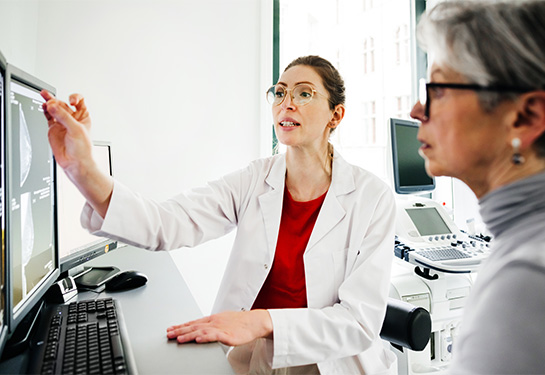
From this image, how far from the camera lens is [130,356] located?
27.0 inches

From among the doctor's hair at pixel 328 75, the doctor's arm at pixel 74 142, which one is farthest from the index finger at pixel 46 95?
the doctor's hair at pixel 328 75

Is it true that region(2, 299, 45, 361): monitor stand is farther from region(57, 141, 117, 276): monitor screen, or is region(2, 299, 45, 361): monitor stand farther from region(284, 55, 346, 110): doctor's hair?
region(284, 55, 346, 110): doctor's hair

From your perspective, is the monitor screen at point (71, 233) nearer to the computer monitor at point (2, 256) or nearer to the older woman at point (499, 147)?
the computer monitor at point (2, 256)

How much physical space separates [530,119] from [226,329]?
27.8 inches

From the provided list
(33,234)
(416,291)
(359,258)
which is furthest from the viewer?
(416,291)

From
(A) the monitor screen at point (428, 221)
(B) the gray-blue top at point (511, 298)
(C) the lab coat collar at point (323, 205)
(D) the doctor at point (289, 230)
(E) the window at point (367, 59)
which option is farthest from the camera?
(E) the window at point (367, 59)

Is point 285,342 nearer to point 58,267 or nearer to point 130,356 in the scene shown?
point 130,356

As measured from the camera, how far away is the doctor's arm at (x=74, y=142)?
791 mm

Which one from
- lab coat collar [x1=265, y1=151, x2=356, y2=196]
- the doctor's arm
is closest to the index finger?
the doctor's arm

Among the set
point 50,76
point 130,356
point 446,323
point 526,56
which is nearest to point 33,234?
point 130,356

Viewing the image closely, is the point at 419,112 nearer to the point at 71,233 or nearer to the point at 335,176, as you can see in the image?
the point at 335,176

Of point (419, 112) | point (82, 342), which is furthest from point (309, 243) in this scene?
point (82, 342)

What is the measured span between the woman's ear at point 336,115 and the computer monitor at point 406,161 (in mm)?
656

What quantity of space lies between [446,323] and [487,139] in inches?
60.7
